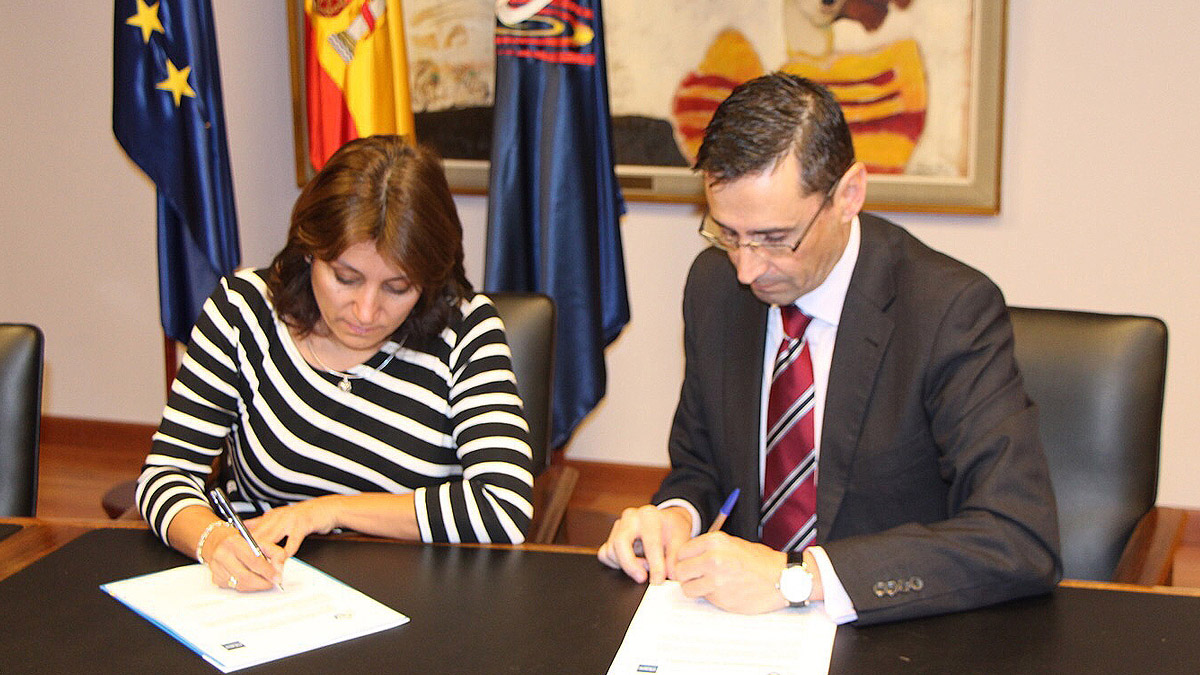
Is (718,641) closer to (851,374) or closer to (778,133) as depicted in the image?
(851,374)

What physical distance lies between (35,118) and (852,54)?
3129 millimetres

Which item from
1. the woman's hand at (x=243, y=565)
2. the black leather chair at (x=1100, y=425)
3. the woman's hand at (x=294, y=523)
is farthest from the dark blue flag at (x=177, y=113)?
the black leather chair at (x=1100, y=425)

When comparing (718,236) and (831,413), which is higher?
(718,236)

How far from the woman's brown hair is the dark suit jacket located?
0.46 metres

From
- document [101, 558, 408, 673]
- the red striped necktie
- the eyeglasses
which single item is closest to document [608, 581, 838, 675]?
document [101, 558, 408, 673]

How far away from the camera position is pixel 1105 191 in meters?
3.66

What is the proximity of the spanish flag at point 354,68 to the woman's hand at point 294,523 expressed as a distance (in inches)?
81.3

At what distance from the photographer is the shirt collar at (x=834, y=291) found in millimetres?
1893

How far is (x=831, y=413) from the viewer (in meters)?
1.85

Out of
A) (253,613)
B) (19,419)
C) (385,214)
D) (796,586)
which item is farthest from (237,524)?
(796,586)

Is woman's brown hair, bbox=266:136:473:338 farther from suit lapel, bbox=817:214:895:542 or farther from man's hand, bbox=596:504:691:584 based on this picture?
suit lapel, bbox=817:214:895:542

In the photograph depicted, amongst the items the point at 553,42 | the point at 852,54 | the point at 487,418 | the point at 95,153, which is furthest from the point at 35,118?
the point at 487,418

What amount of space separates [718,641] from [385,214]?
35.8 inches

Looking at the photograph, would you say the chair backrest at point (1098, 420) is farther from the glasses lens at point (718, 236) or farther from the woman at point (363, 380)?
the woman at point (363, 380)
